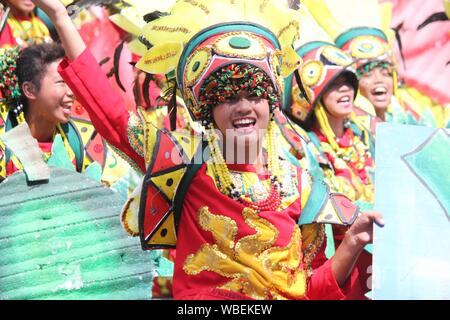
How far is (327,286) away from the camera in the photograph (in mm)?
3223

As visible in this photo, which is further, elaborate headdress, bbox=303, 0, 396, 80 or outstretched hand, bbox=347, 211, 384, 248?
elaborate headdress, bbox=303, 0, 396, 80

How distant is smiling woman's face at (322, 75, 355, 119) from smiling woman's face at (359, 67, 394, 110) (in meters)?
0.53

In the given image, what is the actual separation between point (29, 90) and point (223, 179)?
2.09 m

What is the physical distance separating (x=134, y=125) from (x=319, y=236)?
676 millimetres

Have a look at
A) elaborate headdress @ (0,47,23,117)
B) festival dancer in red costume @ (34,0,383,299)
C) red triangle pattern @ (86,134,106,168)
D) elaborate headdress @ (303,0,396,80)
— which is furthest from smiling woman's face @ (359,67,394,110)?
festival dancer in red costume @ (34,0,383,299)

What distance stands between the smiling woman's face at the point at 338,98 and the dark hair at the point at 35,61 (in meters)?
1.79

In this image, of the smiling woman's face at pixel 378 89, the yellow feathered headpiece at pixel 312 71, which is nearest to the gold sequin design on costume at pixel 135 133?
the yellow feathered headpiece at pixel 312 71

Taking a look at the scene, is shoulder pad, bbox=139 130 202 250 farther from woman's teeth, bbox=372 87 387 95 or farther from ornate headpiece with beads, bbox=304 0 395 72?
woman's teeth, bbox=372 87 387 95

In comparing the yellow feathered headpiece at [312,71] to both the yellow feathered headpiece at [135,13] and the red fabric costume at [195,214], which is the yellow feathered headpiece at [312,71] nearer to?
the yellow feathered headpiece at [135,13]

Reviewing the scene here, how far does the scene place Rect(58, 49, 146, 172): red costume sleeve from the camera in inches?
128

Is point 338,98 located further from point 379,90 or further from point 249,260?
point 249,260

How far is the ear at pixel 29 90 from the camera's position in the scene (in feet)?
16.7

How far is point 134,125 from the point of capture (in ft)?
10.8

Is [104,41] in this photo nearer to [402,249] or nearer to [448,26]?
[448,26]
